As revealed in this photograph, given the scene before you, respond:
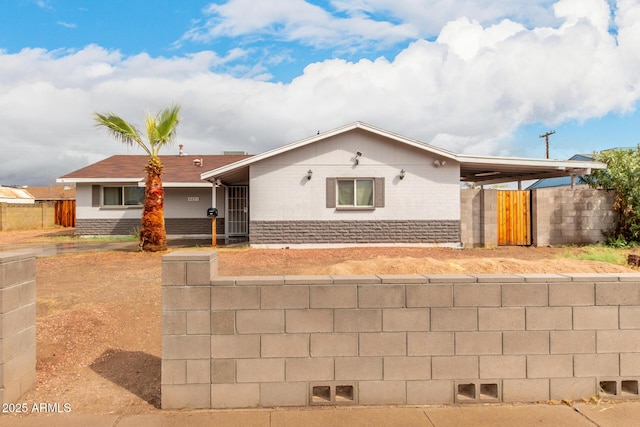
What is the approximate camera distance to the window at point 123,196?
2083 centimetres

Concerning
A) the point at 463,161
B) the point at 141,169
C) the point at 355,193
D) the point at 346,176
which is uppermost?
the point at 141,169

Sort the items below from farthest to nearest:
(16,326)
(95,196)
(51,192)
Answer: (51,192) < (95,196) < (16,326)

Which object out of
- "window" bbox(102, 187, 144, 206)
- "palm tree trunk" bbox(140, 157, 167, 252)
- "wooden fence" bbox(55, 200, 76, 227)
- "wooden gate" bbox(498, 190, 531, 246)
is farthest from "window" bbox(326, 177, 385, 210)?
"wooden fence" bbox(55, 200, 76, 227)

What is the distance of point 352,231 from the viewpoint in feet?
49.8

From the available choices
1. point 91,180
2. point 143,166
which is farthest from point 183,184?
point 91,180

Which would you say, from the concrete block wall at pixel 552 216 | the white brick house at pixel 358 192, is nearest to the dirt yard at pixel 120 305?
the white brick house at pixel 358 192

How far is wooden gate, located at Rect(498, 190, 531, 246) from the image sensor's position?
15.9m

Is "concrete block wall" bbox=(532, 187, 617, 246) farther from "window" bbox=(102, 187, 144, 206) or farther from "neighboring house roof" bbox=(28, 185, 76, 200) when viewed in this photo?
"neighboring house roof" bbox=(28, 185, 76, 200)

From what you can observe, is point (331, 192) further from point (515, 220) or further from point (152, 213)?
point (515, 220)

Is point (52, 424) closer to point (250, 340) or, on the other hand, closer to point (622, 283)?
point (250, 340)

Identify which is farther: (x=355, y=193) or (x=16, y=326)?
(x=355, y=193)

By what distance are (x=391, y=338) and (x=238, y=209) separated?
16.7 m

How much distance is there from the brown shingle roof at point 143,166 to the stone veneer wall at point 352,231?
253 inches

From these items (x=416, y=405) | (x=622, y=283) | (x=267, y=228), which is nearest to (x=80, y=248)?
(x=267, y=228)
